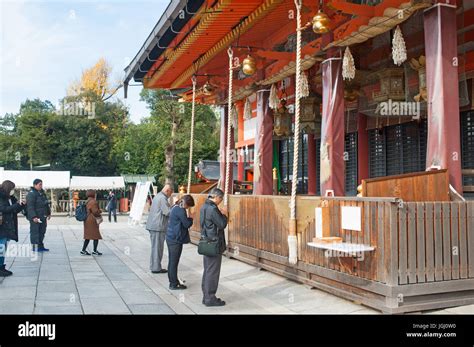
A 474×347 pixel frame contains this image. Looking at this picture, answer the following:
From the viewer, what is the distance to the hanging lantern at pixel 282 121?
14.5 meters

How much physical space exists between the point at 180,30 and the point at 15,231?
5690 millimetres

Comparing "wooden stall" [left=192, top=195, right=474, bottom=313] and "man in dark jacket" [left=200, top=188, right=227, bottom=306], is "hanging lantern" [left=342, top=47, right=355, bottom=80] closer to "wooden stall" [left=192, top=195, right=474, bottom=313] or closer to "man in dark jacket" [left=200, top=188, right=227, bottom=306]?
"wooden stall" [left=192, top=195, right=474, bottom=313]

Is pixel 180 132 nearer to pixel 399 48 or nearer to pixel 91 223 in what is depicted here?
pixel 91 223

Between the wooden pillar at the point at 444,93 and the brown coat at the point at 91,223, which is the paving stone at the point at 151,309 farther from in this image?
the brown coat at the point at 91,223

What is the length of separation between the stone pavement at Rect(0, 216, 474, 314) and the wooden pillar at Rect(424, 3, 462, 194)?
6.56 feet

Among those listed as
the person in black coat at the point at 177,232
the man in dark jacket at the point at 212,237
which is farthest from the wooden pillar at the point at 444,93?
the person in black coat at the point at 177,232

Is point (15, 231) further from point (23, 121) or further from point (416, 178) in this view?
point (23, 121)

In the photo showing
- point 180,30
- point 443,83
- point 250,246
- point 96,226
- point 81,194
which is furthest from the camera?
point 81,194

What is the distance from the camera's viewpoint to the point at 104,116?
4459 cm

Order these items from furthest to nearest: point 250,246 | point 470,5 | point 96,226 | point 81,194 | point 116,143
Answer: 1. point 116,143
2. point 81,194
3. point 96,226
4. point 250,246
5. point 470,5

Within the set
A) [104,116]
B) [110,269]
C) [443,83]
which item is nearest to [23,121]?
[104,116]

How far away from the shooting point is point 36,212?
12531 mm

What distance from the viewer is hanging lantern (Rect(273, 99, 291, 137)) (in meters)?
14.5

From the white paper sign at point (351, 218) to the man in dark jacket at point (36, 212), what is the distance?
321 inches
